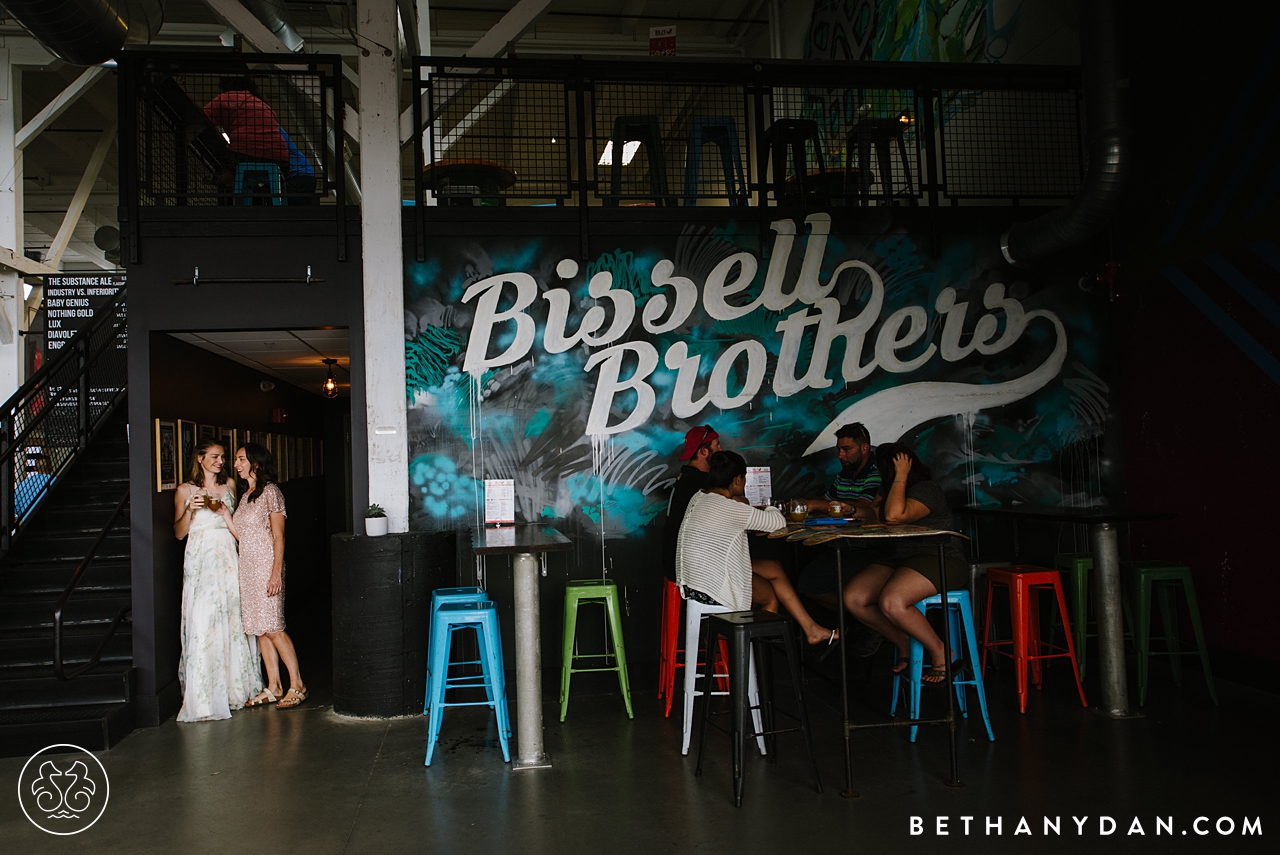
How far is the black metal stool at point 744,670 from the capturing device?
3643 mm

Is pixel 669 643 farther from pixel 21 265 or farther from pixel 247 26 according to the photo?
pixel 21 265

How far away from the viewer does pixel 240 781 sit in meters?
4.13

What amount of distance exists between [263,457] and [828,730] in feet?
12.7

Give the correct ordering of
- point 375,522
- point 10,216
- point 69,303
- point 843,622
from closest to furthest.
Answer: point 843,622 < point 375,522 < point 10,216 < point 69,303

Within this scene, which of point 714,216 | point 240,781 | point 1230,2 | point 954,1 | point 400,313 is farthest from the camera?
point 954,1

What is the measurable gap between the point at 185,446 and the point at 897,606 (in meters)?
4.63

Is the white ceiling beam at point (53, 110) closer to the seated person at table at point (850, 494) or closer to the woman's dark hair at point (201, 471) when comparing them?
the woman's dark hair at point (201, 471)

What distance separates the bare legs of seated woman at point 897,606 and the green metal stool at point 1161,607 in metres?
1.23

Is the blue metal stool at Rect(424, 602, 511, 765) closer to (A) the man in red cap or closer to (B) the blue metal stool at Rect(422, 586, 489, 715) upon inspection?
(B) the blue metal stool at Rect(422, 586, 489, 715)

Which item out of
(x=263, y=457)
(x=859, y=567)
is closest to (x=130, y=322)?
(x=263, y=457)

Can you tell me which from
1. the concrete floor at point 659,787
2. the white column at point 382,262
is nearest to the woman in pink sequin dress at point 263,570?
the concrete floor at point 659,787

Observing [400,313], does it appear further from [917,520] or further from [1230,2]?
[1230,2]

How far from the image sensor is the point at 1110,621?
4.72 metres

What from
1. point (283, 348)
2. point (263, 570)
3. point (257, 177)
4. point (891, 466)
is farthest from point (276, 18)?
point (891, 466)
